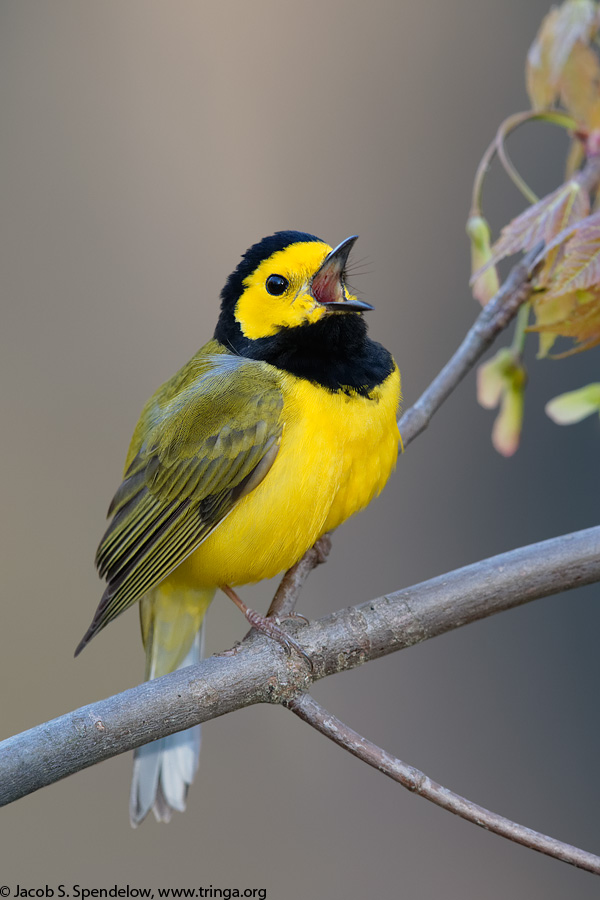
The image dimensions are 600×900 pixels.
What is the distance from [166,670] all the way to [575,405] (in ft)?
5.76

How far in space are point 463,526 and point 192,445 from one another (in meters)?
2.10

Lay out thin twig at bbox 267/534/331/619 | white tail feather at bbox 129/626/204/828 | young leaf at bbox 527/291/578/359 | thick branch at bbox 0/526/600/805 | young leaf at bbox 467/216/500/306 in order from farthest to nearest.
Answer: white tail feather at bbox 129/626/204/828
thin twig at bbox 267/534/331/619
young leaf at bbox 467/216/500/306
young leaf at bbox 527/291/578/359
thick branch at bbox 0/526/600/805

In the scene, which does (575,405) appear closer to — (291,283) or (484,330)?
(484,330)

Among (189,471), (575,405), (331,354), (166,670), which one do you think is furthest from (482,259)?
(166,670)

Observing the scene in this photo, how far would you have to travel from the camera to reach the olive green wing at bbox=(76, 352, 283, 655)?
98.4 inches

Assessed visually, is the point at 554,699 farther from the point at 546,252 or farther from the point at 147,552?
the point at 546,252

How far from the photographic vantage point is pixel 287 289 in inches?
102

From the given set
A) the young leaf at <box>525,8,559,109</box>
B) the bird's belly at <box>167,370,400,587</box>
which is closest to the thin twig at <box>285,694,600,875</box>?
the bird's belly at <box>167,370,400,587</box>

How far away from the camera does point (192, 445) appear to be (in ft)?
8.69

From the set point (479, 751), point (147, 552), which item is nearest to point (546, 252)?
point (147, 552)

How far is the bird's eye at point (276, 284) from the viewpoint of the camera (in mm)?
2576

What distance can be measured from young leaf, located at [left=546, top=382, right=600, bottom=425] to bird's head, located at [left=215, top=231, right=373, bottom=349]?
66cm

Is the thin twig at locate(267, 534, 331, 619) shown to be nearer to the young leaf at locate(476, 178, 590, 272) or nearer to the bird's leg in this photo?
the bird's leg

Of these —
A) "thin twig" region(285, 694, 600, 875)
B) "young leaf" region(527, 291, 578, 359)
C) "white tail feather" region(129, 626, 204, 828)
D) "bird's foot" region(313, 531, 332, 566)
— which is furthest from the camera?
"white tail feather" region(129, 626, 204, 828)
